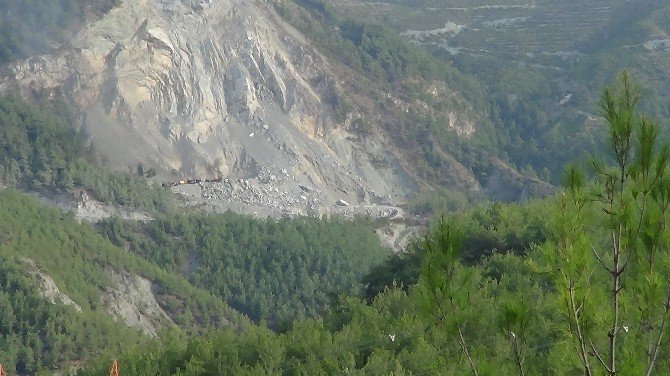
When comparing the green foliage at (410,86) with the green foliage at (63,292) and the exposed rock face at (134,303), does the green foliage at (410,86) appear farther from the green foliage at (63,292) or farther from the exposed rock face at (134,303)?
the exposed rock face at (134,303)

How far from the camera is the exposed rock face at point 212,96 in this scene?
55969 millimetres

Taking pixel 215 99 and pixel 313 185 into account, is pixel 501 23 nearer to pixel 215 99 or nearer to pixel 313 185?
pixel 215 99

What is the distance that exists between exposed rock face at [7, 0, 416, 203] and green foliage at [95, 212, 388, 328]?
26.4ft

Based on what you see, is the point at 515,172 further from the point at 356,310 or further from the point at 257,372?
the point at 257,372

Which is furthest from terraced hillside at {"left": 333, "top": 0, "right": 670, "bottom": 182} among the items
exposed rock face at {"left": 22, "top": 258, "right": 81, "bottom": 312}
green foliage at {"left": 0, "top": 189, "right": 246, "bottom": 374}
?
exposed rock face at {"left": 22, "top": 258, "right": 81, "bottom": 312}

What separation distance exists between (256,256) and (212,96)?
16937 mm

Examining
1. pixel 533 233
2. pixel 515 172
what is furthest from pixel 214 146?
pixel 533 233

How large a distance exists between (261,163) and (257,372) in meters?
40.0

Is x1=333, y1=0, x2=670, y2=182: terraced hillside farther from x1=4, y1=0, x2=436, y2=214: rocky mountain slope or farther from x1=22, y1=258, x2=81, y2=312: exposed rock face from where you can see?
Answer: x1=22, y1=258, x2=81, y2=312: exposed rock face

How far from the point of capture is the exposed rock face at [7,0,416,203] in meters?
56.0

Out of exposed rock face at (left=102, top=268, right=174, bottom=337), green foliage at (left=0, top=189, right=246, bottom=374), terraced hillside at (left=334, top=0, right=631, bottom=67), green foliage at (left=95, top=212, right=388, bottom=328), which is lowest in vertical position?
terraced hillside at (left=334, top=0, right=631, bottom=67)

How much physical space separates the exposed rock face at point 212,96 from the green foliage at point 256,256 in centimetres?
805

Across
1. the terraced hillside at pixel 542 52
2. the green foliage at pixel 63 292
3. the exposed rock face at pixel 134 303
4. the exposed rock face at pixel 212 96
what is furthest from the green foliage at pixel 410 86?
the exposed rock face at pixel 134 303

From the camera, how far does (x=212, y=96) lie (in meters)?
60.9
